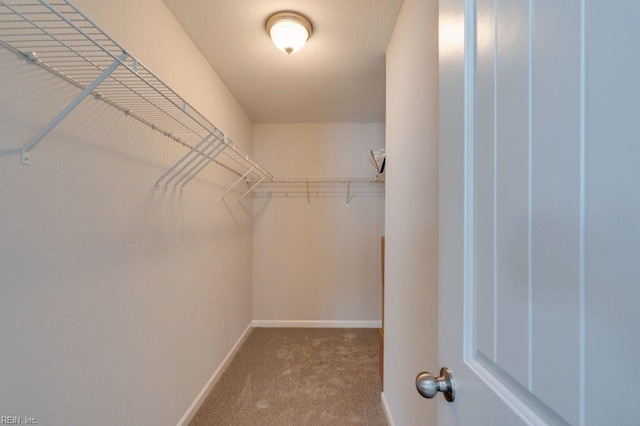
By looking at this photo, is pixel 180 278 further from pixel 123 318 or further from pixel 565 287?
pixel 565 287

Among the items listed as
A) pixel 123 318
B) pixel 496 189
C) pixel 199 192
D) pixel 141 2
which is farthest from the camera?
pixel 199 192

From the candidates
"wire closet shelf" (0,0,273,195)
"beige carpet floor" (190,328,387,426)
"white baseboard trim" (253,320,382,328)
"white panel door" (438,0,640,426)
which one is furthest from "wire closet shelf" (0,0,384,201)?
"white baseboard trim" (253,320,382,328)

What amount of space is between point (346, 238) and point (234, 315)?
1.51 metres

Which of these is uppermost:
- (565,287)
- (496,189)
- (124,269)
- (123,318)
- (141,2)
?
(141,2)

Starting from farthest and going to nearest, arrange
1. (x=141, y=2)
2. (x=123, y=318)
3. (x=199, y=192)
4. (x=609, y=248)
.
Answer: (x=199, y=192) → (x=141, y=2) → (x=123, y=318) → (x=609, y=248)

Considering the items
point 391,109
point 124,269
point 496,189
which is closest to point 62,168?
point 124,269

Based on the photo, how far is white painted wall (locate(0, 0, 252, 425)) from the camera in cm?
83

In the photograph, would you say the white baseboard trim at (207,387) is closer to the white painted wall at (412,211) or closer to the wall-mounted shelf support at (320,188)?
the white painted wall at (412,211)

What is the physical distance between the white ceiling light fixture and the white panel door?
4.27 ft

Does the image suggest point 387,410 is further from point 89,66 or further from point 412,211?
point 89,66

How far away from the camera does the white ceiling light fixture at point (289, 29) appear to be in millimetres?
1638

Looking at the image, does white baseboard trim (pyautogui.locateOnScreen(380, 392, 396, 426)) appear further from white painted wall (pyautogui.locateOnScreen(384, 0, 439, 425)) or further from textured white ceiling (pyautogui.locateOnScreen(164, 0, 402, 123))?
textured white ceiling (pyautogui.locateOnScreen(164, 0, 402, 123))

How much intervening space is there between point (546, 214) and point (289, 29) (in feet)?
5.71

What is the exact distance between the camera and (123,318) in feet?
4.08
